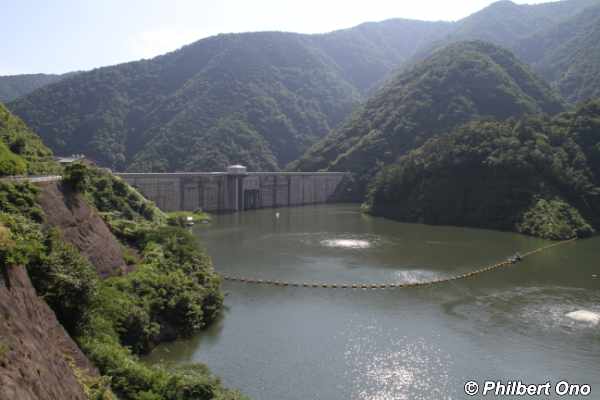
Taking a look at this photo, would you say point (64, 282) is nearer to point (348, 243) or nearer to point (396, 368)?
point (396, 368)

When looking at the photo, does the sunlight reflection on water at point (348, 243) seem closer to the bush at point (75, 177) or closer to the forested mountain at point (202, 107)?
the bush at point (75, 177)

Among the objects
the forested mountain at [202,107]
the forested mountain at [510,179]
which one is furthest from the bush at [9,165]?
the forested mountain at [202,107]

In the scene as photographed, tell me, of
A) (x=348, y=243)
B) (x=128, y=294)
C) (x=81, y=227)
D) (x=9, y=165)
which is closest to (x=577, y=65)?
(x=348, y=243)

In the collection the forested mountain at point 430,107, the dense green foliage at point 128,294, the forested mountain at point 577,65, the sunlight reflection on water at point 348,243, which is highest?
the forested mountain at point 577,65

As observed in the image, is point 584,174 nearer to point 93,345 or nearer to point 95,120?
point 93,345

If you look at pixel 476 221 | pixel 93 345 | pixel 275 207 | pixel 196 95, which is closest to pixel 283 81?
pixel 196 95
